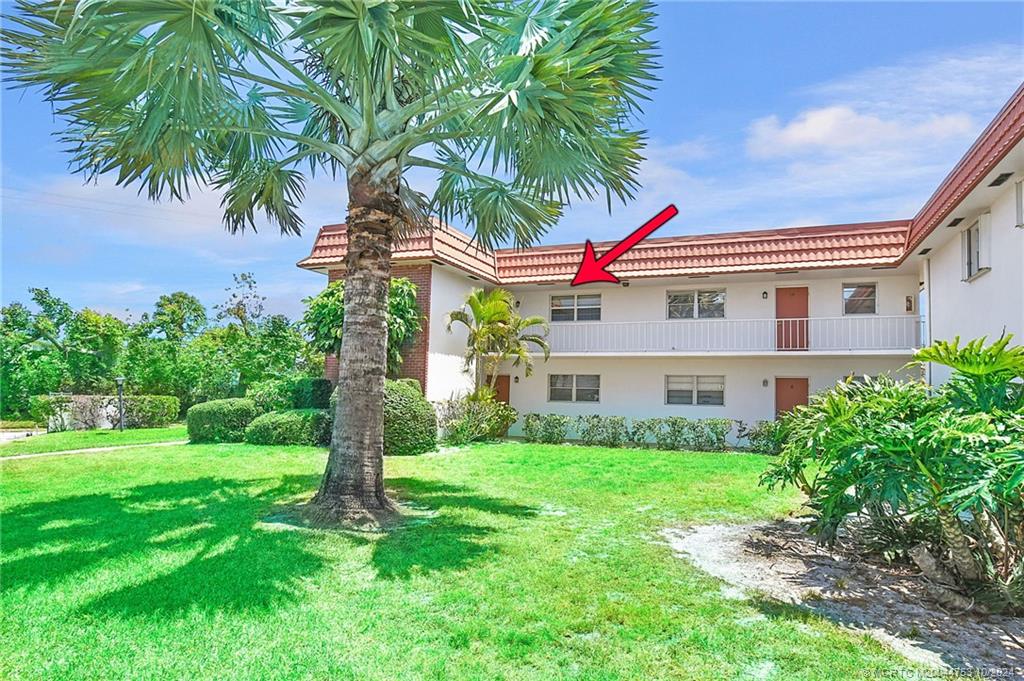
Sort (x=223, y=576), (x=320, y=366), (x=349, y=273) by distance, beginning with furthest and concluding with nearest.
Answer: (x=320, y=366) → (x=349, y=273) → (x=223, y=576)

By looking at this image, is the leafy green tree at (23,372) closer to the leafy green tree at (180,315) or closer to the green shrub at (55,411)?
the green shrub at (55,411)

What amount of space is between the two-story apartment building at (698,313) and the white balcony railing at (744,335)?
0.11ft

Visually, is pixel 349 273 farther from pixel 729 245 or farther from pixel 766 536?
pixel 729 245

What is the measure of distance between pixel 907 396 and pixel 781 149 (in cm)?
854

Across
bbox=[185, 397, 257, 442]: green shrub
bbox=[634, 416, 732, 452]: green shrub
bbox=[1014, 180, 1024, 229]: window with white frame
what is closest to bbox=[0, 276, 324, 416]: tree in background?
bbox=[185, 397, 257, 442]: green shrub

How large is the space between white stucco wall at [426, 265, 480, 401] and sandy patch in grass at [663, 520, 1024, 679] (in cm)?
1050

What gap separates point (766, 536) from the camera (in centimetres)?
714

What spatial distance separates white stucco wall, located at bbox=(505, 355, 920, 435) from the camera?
17719 millimetres

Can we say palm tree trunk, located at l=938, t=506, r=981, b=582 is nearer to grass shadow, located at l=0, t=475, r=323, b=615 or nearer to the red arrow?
grass shadow, located at l=0, t=475, r=323, b=615

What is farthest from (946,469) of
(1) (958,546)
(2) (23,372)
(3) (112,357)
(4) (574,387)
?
(2) (23,372)

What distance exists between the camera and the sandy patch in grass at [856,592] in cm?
412

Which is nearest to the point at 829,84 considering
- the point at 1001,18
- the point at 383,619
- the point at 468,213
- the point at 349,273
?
the point at 1001,18

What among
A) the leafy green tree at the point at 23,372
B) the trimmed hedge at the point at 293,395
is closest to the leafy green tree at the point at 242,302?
the leafy green tree at the point at 23,372

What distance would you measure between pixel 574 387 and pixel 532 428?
2.72 metres
